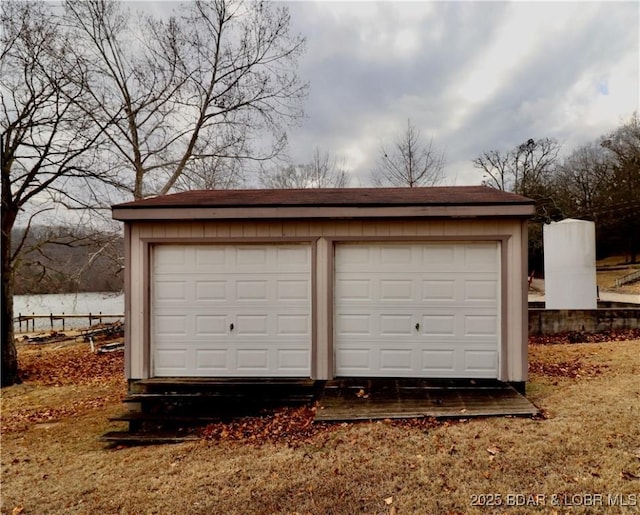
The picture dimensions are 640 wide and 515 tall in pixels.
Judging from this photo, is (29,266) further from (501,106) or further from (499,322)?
(501,106)

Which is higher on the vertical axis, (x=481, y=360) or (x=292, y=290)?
(x=292, y=290)

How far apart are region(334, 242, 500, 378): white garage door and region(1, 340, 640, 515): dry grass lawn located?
118 centimetres

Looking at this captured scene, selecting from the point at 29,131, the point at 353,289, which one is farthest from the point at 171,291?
the point at 29,131

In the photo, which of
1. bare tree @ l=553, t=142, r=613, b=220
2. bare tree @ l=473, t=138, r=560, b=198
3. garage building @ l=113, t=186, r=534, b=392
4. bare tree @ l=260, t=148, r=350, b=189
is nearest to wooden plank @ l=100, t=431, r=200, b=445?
garage building @ l=113, t=186, r=534, b=392

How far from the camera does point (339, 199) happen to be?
568cm

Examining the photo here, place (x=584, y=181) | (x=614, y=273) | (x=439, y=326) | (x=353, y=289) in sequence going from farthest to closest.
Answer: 1. (x=584, y=181)
2. (x=614, y=273)
3. (x=353, y=289)
4. (x=439, y=326)

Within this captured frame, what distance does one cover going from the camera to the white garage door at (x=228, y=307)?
18.2 ft

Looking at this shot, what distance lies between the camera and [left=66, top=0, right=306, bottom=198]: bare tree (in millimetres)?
12328

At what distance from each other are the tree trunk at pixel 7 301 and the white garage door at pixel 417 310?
338 inches

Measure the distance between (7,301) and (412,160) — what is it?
18.1 m

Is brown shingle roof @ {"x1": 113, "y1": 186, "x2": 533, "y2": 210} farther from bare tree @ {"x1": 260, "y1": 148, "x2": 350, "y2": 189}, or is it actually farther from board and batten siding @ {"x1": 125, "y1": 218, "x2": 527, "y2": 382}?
bare tree @ {"x1": 260, "y1": 148, "x2": 350, "y2": 189}

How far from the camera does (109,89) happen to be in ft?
40.1

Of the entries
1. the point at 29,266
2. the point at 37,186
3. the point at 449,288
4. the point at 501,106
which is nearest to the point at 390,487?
the point at 449,288

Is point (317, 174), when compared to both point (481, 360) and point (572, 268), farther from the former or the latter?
point (481, 360)
